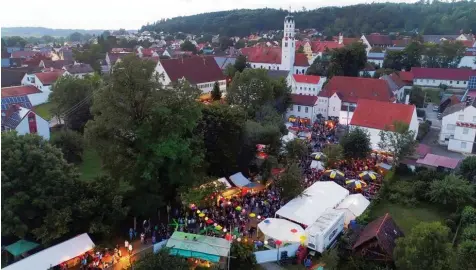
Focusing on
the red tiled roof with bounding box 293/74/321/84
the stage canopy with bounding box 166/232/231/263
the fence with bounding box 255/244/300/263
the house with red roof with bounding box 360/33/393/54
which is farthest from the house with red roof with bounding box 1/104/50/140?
the house with red roof with bounding box 360/33/393/54

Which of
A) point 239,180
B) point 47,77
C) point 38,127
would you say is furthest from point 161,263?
point 47,77

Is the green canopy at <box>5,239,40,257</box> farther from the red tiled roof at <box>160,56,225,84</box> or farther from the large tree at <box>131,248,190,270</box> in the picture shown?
the red tiled roof at <box>160,56,225,84</box>

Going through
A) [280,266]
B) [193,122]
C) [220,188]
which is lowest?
[280,266]

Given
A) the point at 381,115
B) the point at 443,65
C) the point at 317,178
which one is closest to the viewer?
the point at 317,178

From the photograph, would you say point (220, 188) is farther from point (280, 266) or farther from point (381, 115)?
point (381, 115)

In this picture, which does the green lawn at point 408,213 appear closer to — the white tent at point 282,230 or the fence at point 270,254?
the white tent at point 282,230

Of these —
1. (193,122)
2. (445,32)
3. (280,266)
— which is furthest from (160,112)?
(445,32)
